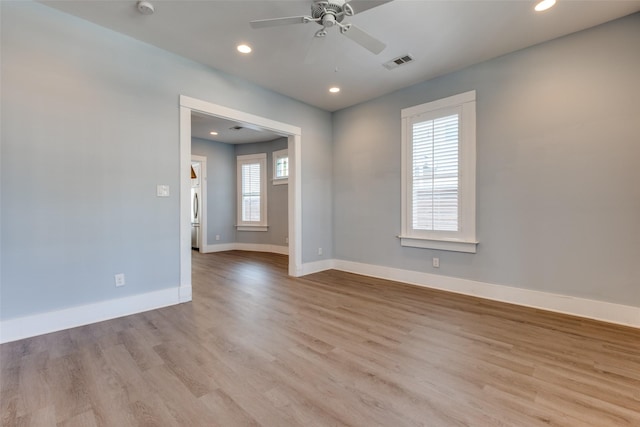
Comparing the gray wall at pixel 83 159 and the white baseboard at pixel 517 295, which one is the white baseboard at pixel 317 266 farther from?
the gray wall at pixel 83 159

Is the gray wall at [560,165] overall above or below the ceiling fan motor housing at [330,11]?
below

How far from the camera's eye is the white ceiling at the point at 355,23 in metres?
2.45

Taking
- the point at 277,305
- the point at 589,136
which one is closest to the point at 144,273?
the point at 277,305

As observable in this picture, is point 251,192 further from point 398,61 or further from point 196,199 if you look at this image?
point 398,61

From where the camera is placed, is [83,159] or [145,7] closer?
[145,7]

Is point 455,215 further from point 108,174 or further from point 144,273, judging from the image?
point 108,174

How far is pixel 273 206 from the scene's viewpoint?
23.1ft

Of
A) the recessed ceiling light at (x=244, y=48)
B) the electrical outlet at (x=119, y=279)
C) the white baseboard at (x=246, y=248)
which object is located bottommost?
the white baseboard at (x=246, y=248)

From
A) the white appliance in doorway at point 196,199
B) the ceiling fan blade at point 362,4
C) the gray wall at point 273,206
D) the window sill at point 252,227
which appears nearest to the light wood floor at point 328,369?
the ceiling fan blade at point 362,4

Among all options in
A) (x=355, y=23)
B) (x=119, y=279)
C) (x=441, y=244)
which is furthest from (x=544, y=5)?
(x=119, y=279)

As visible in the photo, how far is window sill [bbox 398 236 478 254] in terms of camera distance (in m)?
3.53

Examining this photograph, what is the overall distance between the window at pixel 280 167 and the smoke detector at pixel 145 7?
4.30 m

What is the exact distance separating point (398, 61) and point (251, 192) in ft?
16.5

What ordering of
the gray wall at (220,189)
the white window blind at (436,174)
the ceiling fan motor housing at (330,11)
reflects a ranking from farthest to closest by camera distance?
the gray wall at (220,189) < the white window blind at (436,174) < the ceiling fan motor housing at (330,11)
